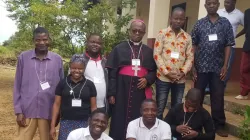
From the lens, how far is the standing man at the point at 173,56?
13.5 ft

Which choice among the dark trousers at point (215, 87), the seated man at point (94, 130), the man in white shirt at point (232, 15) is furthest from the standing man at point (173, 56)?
the man in white shirt at point (232, 15)

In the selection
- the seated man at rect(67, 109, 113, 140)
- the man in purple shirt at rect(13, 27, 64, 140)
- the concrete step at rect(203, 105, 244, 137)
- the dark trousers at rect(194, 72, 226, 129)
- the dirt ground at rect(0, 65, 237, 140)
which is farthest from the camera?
the dirt ground at rect(0, 65, 237, 140)

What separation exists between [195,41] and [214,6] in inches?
21.0

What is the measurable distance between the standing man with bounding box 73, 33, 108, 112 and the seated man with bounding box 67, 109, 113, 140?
58 cm

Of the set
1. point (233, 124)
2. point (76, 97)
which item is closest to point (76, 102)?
point (76, 97)

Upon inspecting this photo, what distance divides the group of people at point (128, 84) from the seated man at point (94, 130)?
0.03ft

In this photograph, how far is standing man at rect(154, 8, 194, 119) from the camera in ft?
13.5

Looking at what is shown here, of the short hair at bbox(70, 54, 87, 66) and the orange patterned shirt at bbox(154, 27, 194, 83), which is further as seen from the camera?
the orange patterned shirt at bbox(154, 27, 194, 83)

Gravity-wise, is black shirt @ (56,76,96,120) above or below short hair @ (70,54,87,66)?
below

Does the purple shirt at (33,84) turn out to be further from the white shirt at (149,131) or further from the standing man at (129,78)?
the white shirt at (149,131)

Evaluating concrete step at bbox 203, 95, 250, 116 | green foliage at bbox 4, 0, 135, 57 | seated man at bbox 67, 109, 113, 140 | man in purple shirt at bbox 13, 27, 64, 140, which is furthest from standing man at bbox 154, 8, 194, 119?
green foliage at bbox 4, 0, 135, 57

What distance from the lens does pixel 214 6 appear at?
4285 millimetres

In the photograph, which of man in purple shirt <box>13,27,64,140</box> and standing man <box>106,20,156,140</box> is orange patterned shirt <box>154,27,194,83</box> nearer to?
standing man <box>106,20,156,140</box>

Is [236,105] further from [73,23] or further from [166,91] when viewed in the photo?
[73,23]
